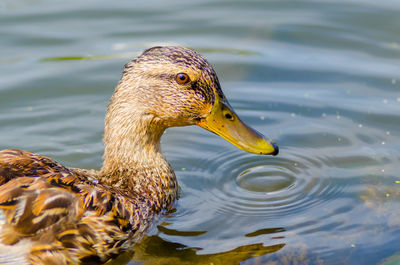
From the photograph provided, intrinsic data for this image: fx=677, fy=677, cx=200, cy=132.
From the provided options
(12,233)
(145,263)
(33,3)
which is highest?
(33,3)

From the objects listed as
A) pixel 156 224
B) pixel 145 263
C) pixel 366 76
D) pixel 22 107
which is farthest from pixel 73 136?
pixel 366 76

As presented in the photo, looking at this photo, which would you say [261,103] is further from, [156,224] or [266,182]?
[156,224]

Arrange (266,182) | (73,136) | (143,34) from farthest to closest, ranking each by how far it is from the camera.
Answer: (143,34)
(73,136)
(266,182)

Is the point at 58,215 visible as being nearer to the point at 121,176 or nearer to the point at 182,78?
the point at 121,176

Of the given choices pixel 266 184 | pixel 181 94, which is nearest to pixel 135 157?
pixel 181 94

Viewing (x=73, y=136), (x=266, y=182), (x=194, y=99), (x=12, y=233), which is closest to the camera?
(x=12, y=233)

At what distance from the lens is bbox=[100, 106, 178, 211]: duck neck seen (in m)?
7.02

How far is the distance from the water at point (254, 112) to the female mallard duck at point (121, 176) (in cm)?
41

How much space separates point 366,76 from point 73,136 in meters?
4.42

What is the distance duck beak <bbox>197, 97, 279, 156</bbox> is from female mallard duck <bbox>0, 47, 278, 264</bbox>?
0.03 ft

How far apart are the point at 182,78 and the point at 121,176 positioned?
1.24m

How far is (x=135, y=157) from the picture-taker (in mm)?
7164

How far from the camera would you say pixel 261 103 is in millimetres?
9508

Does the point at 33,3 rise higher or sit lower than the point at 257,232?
higher
